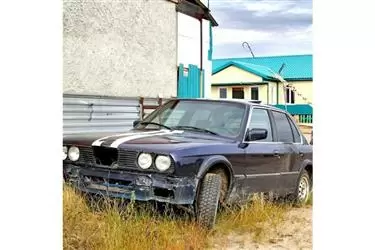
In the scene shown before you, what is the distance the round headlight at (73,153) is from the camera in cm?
518

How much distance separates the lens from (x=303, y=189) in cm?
704

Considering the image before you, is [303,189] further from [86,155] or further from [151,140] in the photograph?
[86,155]

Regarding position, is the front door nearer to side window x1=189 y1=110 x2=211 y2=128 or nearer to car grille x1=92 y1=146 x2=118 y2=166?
side window x1=189 y1=110 x2=211 y2=128

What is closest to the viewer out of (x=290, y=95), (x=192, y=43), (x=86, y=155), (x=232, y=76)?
(x=86, y=155)

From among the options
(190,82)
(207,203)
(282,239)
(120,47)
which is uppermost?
(120,47)

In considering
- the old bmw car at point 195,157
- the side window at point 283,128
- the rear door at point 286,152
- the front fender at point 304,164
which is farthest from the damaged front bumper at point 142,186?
the front fender at point 304,164

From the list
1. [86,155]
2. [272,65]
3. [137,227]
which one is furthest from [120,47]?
[272,65]

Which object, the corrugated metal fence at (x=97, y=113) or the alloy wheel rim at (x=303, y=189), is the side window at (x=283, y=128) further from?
the corrugated metal fence at (x=97, y=113)

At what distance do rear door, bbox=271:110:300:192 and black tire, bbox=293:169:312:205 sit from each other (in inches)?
8.2

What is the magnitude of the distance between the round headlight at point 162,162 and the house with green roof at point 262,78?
25.3 ft

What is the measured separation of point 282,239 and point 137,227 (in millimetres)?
1487
